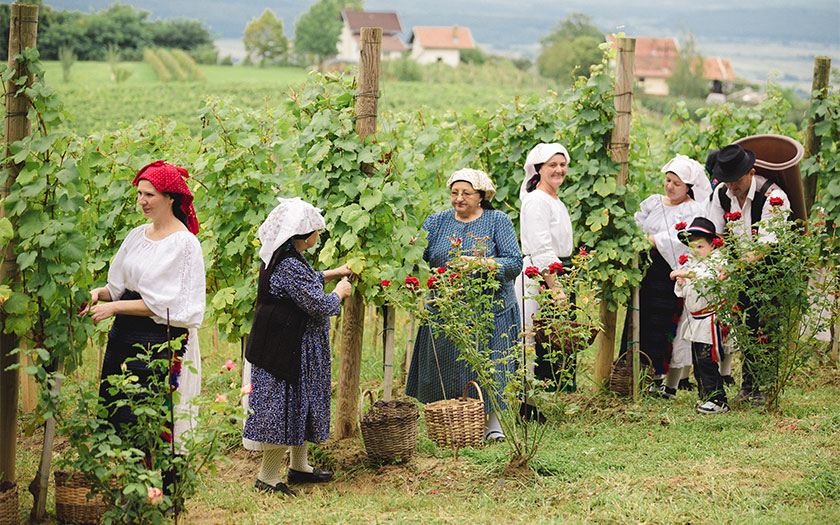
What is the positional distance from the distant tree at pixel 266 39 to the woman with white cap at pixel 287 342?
65.6 metres

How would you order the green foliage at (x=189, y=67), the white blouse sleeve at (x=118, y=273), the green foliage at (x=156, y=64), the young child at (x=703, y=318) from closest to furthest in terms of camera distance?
the white blouse sleeve at (x=118, y=273) < the young child at (x=703, y=318) < the green foliage at (x=156, y=64) < the green foliage at (x=189, y=67)

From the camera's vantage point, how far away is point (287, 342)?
4.00m

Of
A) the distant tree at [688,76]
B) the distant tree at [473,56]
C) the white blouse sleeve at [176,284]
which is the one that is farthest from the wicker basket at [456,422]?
the distant tree at [473,56]

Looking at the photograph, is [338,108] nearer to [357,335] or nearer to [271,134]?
[271,134]

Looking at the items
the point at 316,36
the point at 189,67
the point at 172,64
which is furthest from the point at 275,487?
the point at 316,36

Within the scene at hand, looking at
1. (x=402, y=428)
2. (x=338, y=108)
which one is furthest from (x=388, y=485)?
(x=338, y=108)

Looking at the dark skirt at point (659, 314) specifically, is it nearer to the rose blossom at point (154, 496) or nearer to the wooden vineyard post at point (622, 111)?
the wooden vineyard post at point (622, 111)

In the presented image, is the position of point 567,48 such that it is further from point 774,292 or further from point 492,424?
point 492,424

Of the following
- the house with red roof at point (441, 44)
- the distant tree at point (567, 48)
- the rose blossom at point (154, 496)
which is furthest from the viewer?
the house with red roof at point (441, 44)

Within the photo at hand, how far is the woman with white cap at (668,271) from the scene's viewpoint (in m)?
5.71

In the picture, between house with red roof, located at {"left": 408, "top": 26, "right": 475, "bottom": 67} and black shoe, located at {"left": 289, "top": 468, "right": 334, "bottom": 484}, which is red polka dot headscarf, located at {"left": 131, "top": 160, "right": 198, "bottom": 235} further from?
house with red roof, located at {"left": 408, "top": 26, "right": 475, "bottom": 67}

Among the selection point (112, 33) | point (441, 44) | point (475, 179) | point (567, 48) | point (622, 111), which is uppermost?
point (441, 44)

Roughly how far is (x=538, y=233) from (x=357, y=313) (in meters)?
1.26

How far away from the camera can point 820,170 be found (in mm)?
6715
